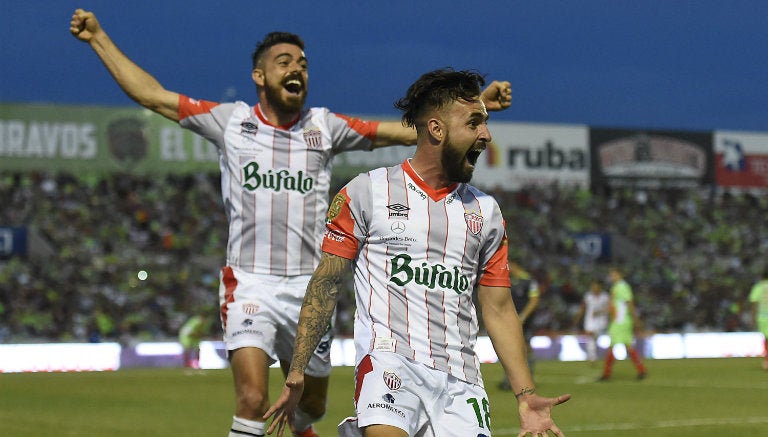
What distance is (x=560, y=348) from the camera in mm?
32438

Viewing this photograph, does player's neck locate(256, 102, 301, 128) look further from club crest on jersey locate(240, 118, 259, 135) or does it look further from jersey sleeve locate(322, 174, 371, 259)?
jersey sleeve locate(322, 174, 371, 259)

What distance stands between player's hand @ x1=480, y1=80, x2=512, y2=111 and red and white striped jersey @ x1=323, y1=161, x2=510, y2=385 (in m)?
1.69

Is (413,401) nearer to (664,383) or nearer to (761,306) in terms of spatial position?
(664,383)

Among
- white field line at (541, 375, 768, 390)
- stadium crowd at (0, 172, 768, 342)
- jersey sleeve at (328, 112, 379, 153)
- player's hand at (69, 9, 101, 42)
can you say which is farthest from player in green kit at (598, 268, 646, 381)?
player's hand at (69, 9, 101, 42)

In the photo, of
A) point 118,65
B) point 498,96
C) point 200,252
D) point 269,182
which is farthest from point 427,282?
point 200,252

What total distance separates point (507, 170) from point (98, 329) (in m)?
19.2

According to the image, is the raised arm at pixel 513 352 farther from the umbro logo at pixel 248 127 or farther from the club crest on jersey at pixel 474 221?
the umbro logo at pixel 248 127

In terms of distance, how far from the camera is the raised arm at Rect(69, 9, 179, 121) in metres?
7.52

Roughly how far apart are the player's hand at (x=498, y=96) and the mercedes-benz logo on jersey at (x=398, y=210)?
1.83 m

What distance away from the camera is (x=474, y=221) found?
530 centimetres

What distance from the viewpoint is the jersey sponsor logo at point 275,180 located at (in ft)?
24.8

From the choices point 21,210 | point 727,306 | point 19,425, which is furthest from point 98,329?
point 727,306

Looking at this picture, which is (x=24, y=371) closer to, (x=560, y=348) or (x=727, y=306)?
(x=560, y=348)

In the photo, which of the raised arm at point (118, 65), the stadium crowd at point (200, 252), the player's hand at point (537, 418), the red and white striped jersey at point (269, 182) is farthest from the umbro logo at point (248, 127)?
the stadium crowd at point (200, 252)
